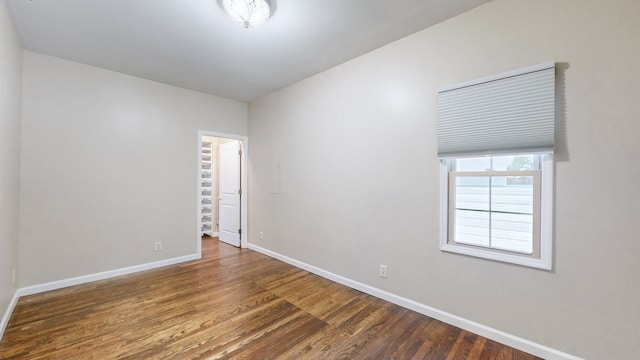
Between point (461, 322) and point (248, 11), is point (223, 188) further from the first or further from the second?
point (461, 322)

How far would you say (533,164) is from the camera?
1.96 metres

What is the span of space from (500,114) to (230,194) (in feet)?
14.9

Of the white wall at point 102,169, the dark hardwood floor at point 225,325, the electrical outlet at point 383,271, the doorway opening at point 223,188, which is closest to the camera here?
the dark hardwood floor at point 225,325

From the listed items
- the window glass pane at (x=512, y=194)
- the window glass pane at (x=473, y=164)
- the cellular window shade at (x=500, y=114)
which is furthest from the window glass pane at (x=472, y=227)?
the cellular window shade at (x=500, y=114)

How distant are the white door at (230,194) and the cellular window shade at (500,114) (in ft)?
12.4

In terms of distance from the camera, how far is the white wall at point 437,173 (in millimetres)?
1616

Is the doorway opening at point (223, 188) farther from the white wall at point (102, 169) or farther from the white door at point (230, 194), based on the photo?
the white wall at point (102, 169)

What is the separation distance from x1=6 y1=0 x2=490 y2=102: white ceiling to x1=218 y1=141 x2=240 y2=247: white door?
1917 millimetres

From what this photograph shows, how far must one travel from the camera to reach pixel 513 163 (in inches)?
80.4

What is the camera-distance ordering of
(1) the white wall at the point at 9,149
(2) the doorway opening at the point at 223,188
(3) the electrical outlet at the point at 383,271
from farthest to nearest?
(2) the doorway opening at the point at 223,188, (3) the electrical outlet at the point at 383,271, (1) the white wall at the point at 9,149

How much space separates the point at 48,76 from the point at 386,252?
4.32 metres

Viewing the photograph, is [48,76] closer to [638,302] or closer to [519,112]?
[519,112]

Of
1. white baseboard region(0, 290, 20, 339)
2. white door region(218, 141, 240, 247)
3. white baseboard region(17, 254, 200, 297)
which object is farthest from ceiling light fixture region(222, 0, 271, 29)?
white baseboard region(17, 254, 200, 297)

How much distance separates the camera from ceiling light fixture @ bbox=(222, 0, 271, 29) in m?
1.97
